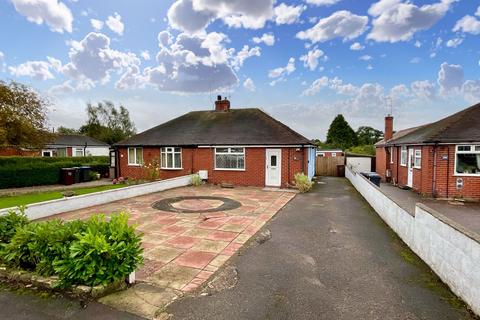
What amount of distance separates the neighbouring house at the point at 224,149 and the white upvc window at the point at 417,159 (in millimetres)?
5233

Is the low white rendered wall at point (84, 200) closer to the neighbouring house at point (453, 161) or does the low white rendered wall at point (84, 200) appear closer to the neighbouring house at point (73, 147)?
the neighbouring house at point (453, 161)

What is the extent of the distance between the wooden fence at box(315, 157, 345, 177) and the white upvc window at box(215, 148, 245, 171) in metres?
10.1

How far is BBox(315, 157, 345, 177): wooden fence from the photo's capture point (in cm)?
2179

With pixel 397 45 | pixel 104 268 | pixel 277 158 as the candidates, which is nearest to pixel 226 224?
pixel 104 268

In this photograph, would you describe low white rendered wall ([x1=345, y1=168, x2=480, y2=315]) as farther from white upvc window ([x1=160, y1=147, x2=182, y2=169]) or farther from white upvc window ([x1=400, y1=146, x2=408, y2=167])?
white upvc window ([x1=160, y1=147, x2=182, y2=169])

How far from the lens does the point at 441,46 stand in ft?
45.0

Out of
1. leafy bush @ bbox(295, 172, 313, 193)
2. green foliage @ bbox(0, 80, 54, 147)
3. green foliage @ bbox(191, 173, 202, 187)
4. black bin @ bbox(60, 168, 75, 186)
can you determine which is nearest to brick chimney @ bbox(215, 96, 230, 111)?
green foliage @ bbox(191, 173, 202, 187)

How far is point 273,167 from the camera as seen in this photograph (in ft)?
47.0

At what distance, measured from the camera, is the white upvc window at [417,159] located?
12.4 meters

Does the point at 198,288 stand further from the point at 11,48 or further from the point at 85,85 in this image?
the point at 85,85

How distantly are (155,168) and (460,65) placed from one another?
18857 mm

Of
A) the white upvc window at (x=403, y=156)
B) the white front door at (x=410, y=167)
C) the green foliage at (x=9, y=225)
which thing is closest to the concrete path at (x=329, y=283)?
the green foliage at (x=9, y=225)

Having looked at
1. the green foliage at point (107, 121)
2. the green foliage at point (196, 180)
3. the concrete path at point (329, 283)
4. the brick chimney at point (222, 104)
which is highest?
the green foliage at point (107, 121)

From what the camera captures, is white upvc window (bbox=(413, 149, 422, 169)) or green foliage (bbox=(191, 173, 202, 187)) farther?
green foliage (bbox=(191, 173, 202, 187))
